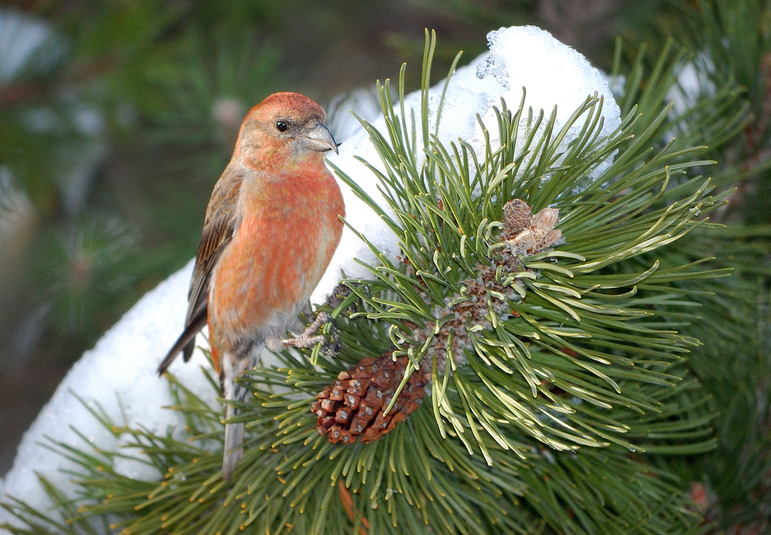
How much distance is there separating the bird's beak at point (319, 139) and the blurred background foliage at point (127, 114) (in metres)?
0.73

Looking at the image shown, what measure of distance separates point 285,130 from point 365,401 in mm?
972

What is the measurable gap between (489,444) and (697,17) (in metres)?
1.55

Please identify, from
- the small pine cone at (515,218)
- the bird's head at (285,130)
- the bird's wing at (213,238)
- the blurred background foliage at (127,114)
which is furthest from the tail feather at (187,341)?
the blurred background foliage at (127,114)

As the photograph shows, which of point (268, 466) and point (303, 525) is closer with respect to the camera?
point (303, 525)

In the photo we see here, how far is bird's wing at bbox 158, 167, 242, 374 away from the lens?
2016 millimetres

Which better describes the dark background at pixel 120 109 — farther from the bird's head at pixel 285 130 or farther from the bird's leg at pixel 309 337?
the bird's leg at pixel 309 337

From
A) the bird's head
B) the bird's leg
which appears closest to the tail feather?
the bird's leg

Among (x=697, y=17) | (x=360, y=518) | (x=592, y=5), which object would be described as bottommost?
(x=360, y=518)

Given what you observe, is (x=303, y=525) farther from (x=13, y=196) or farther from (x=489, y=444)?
(x=13, y=196)

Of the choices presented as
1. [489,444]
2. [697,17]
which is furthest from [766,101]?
[489,444]

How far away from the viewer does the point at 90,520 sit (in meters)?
1.91

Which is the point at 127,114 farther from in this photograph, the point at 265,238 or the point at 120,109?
the point at 265,238

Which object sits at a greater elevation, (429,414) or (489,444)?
(429,414)

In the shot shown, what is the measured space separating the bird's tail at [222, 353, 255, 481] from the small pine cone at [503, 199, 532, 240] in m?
0.66
